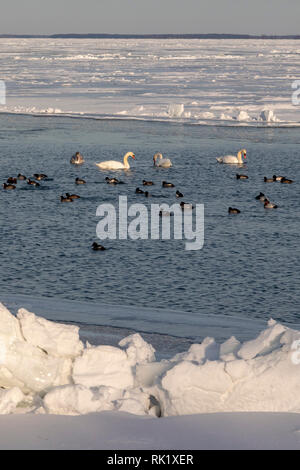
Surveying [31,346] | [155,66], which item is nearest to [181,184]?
[31,346]

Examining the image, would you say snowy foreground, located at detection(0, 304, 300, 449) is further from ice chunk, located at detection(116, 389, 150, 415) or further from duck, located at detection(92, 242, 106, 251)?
duck, located at detection(92, 242, 106, 251)

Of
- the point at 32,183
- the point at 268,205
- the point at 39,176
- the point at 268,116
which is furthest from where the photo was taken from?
the point at 268,116

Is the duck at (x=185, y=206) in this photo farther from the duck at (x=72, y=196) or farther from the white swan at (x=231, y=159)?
the white swan at (x=231, y=159)

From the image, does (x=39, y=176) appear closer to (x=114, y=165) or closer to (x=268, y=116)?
(x=114, y=165)

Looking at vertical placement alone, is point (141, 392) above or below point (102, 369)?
below

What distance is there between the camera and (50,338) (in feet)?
27.7

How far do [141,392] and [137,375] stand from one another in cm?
36

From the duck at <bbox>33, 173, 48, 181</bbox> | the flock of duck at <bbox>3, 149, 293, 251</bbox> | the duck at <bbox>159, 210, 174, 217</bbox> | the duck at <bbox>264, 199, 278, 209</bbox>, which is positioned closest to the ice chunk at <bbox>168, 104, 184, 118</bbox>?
the flock of duck at <bbox>3, 149, 293, 251</bbox>

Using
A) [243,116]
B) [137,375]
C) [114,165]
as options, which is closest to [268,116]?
[243,116]

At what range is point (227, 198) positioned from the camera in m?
24.4

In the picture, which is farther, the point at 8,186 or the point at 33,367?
the point at 8,186

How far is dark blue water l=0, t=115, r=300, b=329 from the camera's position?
50.7 feet

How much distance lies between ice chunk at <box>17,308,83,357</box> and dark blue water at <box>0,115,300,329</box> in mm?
6115

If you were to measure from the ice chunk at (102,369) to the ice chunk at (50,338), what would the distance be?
0.16m
